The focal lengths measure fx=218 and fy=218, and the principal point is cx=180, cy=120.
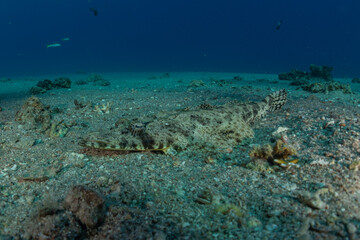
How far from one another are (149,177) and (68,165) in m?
1.74

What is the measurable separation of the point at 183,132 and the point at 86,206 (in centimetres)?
300

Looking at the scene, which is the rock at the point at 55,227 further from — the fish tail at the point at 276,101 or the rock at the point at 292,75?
the rock at the point at 292,75

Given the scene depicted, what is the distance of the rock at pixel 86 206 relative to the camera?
239 cm

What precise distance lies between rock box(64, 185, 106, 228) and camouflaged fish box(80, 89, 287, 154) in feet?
5.52

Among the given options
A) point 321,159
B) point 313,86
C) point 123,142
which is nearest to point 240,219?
point 321,159

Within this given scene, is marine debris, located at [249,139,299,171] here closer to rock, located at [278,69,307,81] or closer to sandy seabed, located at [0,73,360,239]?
sandy seabed, located at [0,73,360,239]

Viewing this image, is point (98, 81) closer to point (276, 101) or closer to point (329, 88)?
point (276, 101)

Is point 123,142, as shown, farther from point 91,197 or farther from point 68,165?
point 91,197

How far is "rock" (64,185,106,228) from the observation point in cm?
239

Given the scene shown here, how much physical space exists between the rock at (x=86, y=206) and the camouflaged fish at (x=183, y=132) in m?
1.68

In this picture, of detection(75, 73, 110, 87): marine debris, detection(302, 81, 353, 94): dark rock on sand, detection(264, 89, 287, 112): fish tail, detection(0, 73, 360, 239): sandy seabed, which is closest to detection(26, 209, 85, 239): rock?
detection(0, 73, 360, 239): sandy seabed

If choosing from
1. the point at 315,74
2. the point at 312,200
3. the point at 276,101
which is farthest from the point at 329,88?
the point at 315,74

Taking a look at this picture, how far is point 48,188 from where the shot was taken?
3406mm

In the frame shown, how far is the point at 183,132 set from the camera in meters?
5.14
